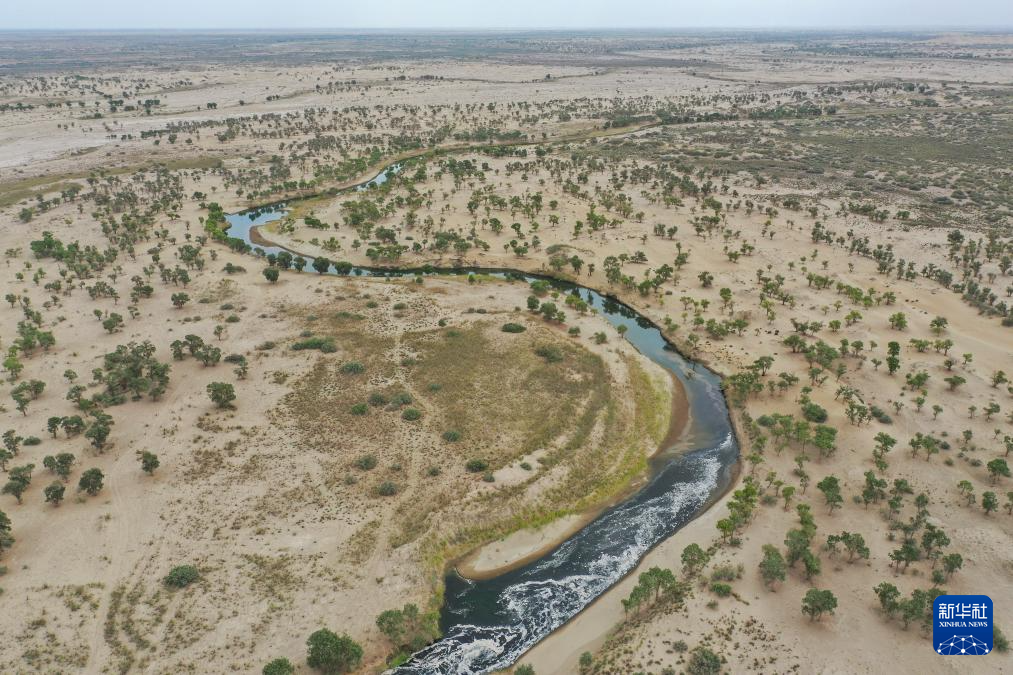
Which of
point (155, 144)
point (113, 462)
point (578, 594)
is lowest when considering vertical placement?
point (578, 594)

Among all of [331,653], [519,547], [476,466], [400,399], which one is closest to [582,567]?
[519,547]

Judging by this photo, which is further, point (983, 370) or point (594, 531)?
point (983, 370)

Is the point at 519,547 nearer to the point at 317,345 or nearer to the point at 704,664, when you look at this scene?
the point at 704,664

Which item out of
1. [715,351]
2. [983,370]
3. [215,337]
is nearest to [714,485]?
[715,351]

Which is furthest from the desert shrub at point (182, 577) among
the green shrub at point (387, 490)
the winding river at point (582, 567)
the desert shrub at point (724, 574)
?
the desert shrub at point (724, 574)

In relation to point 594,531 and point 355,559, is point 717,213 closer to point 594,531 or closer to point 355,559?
point 594,531

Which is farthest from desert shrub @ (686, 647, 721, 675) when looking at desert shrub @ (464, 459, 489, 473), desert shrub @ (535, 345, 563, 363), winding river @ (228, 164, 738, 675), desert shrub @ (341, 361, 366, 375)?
desert shrub @ (341, 361, 366, 375)
